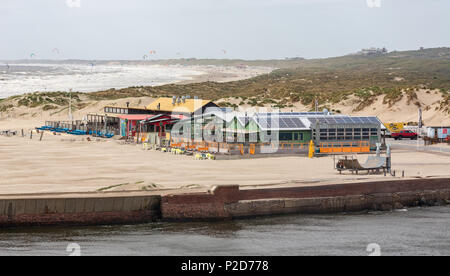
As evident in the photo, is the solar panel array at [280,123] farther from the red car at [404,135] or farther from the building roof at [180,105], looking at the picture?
the red car at [404,135]

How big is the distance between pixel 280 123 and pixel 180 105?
1791 cm

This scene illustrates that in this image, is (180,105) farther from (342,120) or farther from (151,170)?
(151,170)

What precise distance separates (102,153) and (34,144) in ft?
29.6

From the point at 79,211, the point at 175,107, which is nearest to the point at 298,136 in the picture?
the point at 175,107

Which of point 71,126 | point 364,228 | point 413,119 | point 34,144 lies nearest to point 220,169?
point 364,228

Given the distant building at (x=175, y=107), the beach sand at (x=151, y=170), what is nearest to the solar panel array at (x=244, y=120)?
the beach sand at (x=151, y=170)

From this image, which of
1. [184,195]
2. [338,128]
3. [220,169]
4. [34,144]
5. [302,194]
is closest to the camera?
[184,195]

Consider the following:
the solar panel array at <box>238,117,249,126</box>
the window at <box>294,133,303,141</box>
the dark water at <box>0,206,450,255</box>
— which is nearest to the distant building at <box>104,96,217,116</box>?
the solar panel array at <box>238,117,249,126</box>

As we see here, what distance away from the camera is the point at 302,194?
1252 inches

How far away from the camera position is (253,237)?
27.9 meters

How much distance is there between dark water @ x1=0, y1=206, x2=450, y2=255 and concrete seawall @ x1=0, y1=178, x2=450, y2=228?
1.40 feet

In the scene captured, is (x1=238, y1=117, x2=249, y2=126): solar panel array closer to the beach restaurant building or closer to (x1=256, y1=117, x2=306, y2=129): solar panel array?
the beach restaurant building

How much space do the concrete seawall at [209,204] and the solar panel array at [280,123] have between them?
14.7 m
